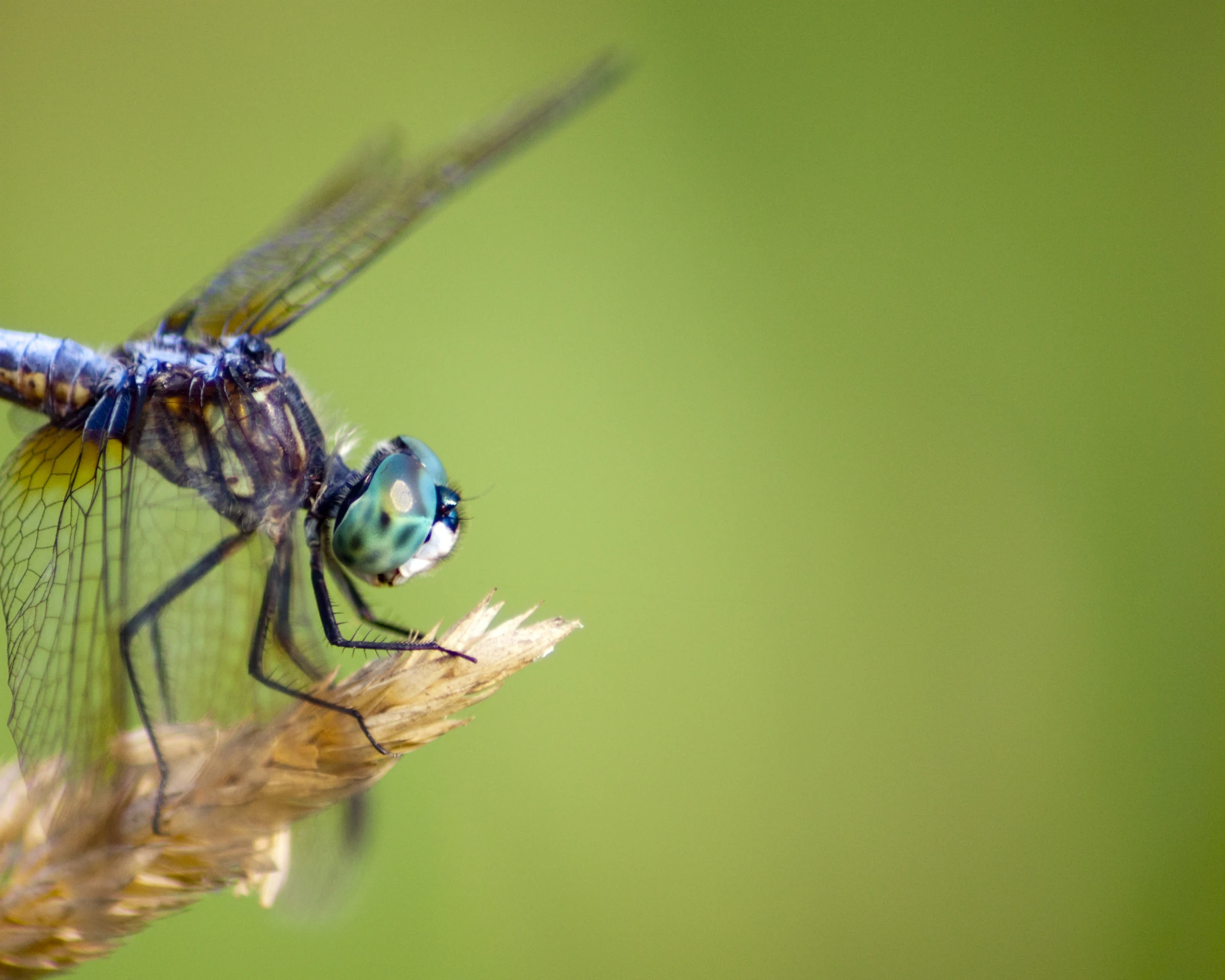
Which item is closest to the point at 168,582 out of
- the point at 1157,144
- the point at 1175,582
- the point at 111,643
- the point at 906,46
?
the point at 111,643

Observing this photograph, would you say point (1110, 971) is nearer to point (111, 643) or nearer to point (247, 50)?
point (111, 643)

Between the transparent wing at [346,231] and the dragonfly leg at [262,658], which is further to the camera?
the transparent wing at [346,231]

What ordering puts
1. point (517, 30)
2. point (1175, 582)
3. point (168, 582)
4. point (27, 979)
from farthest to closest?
point (517, 30), point (1175, 582), point (168, 582), point (27, 979)

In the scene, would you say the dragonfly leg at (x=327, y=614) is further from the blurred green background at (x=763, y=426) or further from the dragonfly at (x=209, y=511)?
the blurred green background at (x=763, y=426)

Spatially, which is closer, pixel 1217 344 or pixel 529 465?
pixel 1217 344

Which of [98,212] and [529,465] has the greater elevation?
[98,212]

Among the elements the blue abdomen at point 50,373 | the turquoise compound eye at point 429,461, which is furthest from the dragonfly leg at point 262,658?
the blue abdomen at point 50,373
